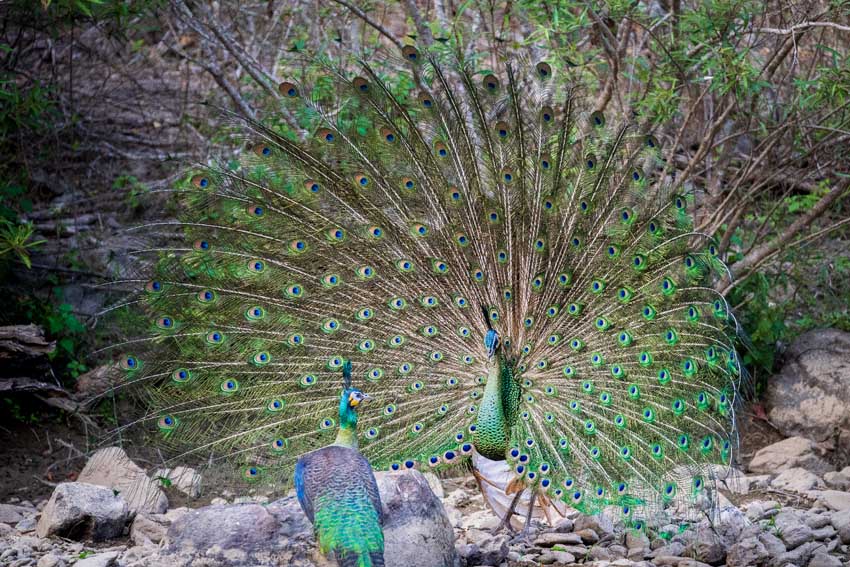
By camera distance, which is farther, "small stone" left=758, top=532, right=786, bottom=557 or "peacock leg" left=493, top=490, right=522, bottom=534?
"peacock leg" left=493, top=490, right=522, bottom=534

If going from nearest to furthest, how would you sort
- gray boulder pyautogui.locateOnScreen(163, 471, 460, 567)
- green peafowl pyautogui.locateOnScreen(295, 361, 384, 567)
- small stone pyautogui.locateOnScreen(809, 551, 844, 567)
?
1. green peafowl pyautogui.locateOnScreen(295, 361, 384, 567)
2. gray boulder pyautogui.locateOnScreen(163, 471, 460, 567)
3. small stone pyautogui.locateOnScreen(809, 551, 844, 567)

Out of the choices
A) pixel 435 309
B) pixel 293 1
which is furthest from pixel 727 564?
pixel 293 1

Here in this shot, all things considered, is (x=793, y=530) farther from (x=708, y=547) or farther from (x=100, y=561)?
(x=100, y=561)

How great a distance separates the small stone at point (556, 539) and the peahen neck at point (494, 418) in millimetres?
594

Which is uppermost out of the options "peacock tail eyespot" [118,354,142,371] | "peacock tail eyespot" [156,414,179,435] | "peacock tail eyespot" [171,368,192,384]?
"peacock tail eyespot" [118,354,142,371]

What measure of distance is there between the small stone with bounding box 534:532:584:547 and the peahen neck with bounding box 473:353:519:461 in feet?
1.95

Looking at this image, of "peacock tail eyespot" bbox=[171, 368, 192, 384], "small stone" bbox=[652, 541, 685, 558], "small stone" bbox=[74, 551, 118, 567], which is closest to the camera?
"small stone" bbox=[74, 551, 118, 567]

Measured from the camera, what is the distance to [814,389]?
816 cm

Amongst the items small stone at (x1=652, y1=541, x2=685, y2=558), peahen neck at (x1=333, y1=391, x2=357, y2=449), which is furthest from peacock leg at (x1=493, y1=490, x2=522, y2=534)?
peahen neck at (x1=333, y1=391, x2=357, y2=449)

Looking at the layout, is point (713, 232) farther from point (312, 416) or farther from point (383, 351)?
point (312, 416)

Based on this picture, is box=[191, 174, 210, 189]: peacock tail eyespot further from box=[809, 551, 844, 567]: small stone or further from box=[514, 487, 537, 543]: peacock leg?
box=[809, 551, 844, 567]: small stone

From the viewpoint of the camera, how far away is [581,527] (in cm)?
649

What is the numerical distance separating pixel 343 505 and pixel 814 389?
5410 mm

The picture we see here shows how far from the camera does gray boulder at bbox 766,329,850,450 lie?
8.02m
